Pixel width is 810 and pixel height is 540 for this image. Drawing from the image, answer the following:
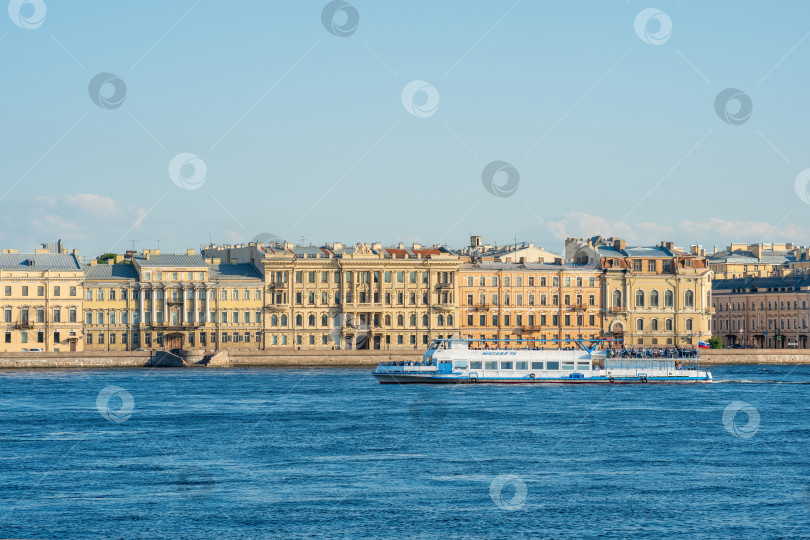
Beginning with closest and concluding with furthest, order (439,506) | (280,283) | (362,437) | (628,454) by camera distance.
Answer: (439,506) → (628,454) → (362,437) → (280,283)

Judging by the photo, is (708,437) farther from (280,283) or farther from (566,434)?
(280,283)

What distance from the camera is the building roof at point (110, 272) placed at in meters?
88.8

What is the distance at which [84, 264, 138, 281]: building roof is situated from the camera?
291 feet


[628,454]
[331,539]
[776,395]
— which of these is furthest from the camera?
[776,395]

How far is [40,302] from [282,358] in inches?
607

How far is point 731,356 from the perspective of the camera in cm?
9231

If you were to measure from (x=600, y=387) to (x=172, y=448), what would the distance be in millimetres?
33020

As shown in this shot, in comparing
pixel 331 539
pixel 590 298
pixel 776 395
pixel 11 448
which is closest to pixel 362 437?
pixel 11 448

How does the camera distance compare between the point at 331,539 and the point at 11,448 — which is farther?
the point at 11,448
